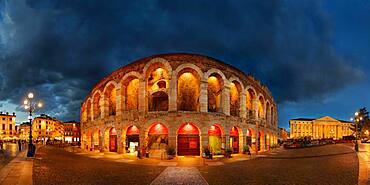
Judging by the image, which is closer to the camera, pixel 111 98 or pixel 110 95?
pixel 110 95

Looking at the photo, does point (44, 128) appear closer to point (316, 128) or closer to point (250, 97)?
point (250, 97)

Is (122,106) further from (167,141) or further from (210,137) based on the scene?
(210,137)

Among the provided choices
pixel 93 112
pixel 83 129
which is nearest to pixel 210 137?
pixel 93 112

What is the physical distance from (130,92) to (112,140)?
7.38m

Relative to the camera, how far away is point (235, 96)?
3897 cm

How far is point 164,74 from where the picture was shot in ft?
118

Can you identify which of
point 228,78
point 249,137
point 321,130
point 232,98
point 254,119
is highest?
point 228,78

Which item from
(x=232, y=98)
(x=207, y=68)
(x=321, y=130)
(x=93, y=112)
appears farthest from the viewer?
(x=321, y=130)

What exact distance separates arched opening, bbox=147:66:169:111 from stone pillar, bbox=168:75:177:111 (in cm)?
339

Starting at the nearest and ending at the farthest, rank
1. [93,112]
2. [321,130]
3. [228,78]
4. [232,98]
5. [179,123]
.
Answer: [179,123] < [228,78] < [232,98] < [93,112] < [321,130]

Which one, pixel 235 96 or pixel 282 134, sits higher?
pixel 235 96

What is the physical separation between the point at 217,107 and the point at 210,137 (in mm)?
5039

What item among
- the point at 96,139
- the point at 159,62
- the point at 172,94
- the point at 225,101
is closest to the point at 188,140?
the point at 172,94

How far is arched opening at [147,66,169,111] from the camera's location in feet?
116
